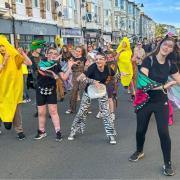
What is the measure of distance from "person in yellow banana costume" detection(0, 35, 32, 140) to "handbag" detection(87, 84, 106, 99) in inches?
55.4

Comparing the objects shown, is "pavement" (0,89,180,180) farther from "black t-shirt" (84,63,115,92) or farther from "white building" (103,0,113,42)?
"white building" (103,0,113,42)

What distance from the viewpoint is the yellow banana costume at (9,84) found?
6352 millimetres

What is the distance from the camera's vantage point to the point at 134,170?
4664 millimetres

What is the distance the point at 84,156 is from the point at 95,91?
3.86 feet

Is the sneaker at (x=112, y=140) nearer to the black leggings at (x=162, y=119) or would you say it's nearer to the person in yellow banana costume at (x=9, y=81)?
the black leggings at (x=162, y=119)

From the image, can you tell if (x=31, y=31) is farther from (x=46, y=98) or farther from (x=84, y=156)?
(x=84, y=156)

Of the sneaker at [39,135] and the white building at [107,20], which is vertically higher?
the white building at [107,20]

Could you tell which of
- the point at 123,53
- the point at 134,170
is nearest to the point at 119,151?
the point at 134,170

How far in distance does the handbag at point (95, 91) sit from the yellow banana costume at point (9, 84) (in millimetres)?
1417

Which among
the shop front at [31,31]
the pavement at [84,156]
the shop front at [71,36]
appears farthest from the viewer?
the shop front at [71,36]

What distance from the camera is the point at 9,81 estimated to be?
641 cm

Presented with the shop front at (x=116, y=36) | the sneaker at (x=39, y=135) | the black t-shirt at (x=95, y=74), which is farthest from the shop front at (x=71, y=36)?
the black t-shirt at (x=95, y=74)

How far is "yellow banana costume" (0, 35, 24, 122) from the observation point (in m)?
6.35

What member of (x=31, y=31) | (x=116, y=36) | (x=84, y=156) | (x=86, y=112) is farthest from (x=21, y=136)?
(x=116, y=36)
